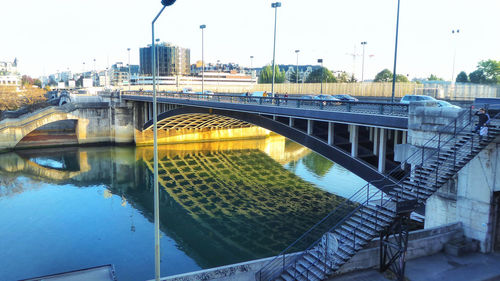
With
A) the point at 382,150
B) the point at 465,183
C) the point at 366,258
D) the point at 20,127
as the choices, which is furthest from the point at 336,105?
the point at 20,127

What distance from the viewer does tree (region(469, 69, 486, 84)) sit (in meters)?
78.0

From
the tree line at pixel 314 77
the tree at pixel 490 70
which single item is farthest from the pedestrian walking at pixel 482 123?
the tree at pixel 490 70

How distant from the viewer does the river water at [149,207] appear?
2008 centimetres

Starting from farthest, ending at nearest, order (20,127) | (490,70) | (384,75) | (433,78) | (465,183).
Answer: (433,78)
(384,75)
(490,70)
(20,127)
(465,183)

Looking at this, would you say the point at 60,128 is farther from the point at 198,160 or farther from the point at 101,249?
the point at 101,249

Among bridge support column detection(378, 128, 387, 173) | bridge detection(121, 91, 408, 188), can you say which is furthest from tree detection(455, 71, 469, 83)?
bridge support column detection(378, 128, 387, 173)

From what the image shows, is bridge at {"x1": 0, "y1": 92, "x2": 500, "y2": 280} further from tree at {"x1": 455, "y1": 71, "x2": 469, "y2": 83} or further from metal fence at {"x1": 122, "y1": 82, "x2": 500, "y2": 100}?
tree at {"x1": 455, "y1": 71, "x2": 469, "y2": 83}

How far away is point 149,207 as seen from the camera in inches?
1169

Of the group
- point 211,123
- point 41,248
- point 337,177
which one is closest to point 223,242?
point 41,248

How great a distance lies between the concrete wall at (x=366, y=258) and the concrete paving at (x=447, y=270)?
0.84ft

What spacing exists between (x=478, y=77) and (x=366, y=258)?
260ft

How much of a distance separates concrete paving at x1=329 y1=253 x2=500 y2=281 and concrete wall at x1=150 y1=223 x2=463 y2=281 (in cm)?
26

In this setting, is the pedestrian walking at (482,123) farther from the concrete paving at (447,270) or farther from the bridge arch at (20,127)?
the bridge arch at (20,127)

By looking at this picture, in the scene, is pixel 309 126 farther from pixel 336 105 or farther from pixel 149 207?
pixel 149 207
